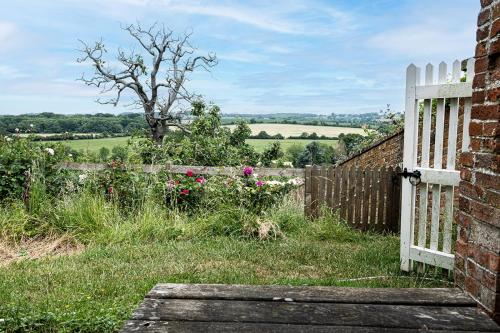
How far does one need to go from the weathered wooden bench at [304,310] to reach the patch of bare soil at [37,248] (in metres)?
3.94

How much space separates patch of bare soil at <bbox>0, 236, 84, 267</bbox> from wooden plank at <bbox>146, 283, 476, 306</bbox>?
394 cm

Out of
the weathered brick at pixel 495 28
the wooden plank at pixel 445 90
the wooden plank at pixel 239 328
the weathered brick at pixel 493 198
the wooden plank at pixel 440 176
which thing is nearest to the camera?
the wooden plank at pixel 239 328

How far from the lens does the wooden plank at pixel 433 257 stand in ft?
14.7

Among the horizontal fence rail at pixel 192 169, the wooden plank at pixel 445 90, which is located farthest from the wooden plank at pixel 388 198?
the wooden plank at pixel 445 90

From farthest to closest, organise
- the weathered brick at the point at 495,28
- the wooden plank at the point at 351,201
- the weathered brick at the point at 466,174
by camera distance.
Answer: the wooden plank at the point at 351,201
the weathered brick at the point at 466,174
the weathered brick at the point at 495,28

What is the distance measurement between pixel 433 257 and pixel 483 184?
262 cm

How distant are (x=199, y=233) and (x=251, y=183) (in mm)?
1440

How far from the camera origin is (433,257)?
4602mm

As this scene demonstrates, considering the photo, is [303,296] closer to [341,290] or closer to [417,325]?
[341,290]

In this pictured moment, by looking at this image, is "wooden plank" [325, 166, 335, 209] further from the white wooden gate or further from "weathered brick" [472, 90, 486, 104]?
"weathered brick" [472, 90, 486, 104]

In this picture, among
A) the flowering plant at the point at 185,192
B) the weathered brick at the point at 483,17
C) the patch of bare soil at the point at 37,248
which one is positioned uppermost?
the weathered brick at the point at 483,17

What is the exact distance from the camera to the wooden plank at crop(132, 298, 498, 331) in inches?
75.9

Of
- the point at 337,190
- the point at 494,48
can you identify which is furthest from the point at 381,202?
the point at 494,48

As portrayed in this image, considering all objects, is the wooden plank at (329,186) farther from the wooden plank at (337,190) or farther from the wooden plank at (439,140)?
the wooden plank at (439,140)
